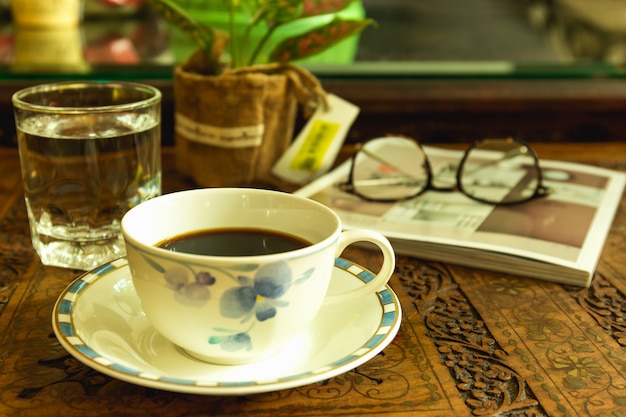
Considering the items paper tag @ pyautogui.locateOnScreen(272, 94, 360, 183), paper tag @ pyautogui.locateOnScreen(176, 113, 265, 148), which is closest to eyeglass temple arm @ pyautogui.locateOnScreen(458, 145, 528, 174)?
paper tag @ pyautogui.locateOnScreen(272, 94, 360, 183)

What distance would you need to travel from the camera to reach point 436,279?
68cm

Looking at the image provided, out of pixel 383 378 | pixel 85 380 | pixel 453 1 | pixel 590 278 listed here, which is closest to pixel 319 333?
pixel 383 378

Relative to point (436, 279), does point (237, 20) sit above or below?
above

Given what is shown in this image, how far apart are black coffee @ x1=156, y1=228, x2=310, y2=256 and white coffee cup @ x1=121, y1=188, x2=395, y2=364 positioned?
0.01 meters

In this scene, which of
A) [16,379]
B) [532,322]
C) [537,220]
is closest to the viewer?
[16,379]

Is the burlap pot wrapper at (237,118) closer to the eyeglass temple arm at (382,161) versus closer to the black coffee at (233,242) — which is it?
the eyeglass temple arm at (382,161)

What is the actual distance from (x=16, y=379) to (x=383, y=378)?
244mm

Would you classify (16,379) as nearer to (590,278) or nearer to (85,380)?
(85,380)

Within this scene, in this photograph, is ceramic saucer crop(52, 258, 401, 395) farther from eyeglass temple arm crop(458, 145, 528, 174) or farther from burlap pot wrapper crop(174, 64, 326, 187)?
eyeglass temple arm crop(458, 145, 528, 174)

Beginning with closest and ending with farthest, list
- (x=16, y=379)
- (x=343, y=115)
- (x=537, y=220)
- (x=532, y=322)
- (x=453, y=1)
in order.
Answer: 1. (x=16, y=379)
2. (x=532, y=322)
3. (x=537, y=220)
4. (x=343, y=115)
5. (x=453, y=1)

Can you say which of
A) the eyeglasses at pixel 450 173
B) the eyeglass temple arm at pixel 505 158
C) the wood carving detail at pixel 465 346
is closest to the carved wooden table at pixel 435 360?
the wood carving detail at pixel 465 346

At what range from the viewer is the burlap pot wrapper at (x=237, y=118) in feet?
2.77

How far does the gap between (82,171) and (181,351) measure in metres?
0.24

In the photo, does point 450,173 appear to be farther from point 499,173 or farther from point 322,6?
point 322,6
